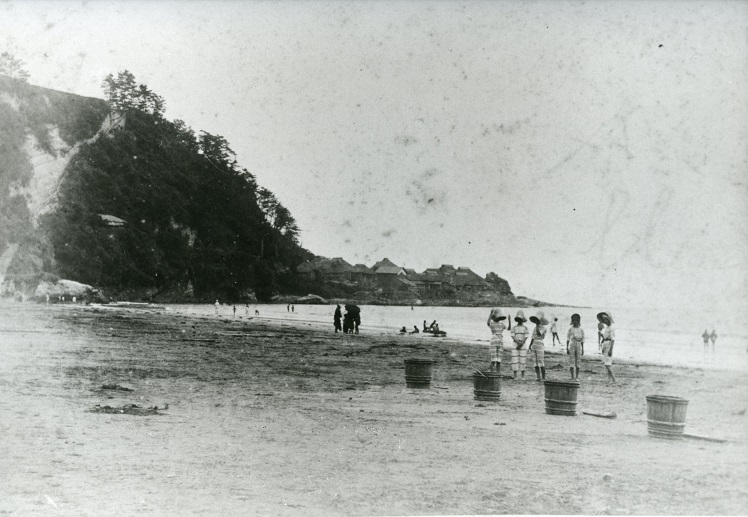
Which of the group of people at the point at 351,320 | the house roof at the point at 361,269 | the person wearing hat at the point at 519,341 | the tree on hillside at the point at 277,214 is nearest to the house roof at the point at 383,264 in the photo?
the house roof at the point at 361,269

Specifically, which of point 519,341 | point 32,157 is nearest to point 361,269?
point 32,157

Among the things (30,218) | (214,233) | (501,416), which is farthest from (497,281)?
(501,416)

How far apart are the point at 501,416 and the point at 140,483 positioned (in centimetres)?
579

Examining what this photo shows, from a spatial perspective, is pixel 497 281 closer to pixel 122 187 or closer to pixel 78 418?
pixel 122 187

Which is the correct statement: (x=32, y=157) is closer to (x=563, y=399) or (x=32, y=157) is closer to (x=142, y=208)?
(x=142, y=208)

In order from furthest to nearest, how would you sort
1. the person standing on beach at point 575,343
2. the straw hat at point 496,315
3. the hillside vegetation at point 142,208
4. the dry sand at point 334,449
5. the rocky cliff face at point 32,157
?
the hillside vegetation at point 142,208 < the rocky cliff face at point 32,157 < the person standing on beach at point 575,343 < the straw hat at point 496,315 < the dry sand at point 334,449

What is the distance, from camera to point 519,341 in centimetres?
1473

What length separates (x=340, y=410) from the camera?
1055 cm

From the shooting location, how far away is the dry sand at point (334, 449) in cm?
599

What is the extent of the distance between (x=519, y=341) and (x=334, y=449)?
7821mm

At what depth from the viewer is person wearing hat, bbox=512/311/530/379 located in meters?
14.3

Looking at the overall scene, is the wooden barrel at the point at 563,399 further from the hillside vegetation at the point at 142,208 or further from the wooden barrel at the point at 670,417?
the hillside vegetation at the point at 142,208

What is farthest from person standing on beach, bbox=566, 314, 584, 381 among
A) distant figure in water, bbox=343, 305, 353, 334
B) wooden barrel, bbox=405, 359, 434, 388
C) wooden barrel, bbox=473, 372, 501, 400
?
distant figure in water, bbox=343, 305, 353, 334

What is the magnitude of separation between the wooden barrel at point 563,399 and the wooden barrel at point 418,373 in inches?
123
